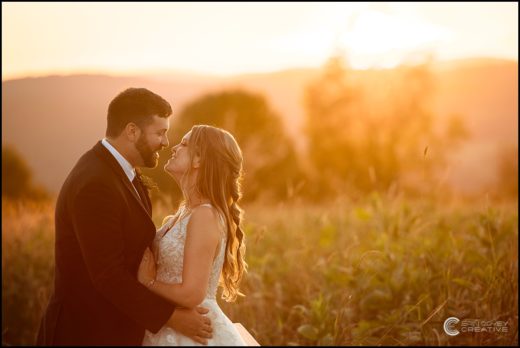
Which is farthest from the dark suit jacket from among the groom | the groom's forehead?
the groom's forehead

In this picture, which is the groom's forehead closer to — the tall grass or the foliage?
the tall grass

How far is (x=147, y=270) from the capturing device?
3.28 metres

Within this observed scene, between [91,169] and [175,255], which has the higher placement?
[91,169]

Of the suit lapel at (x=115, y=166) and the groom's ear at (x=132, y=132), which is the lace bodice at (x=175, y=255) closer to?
the suit lapel at (x=115, y=166)

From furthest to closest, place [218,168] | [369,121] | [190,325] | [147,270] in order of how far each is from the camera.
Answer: [369,121] → [218,168] → [147,270] → [190,325]

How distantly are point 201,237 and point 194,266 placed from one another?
6.4 inches

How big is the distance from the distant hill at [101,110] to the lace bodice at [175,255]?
4067 centimetres

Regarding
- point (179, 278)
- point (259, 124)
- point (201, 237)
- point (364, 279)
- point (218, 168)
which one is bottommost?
point (259, 124)

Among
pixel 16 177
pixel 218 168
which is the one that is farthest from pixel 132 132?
pixel 16 177

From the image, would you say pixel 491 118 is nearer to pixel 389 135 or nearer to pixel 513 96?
pixel 513 96

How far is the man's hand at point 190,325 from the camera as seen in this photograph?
3.14 m

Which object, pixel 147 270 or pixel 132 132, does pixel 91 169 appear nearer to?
pixel 132 132

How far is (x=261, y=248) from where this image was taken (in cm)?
810

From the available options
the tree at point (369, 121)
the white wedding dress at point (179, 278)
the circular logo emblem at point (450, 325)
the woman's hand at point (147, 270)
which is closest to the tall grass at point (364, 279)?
A: the circular logo emblem at point (450, 325)
